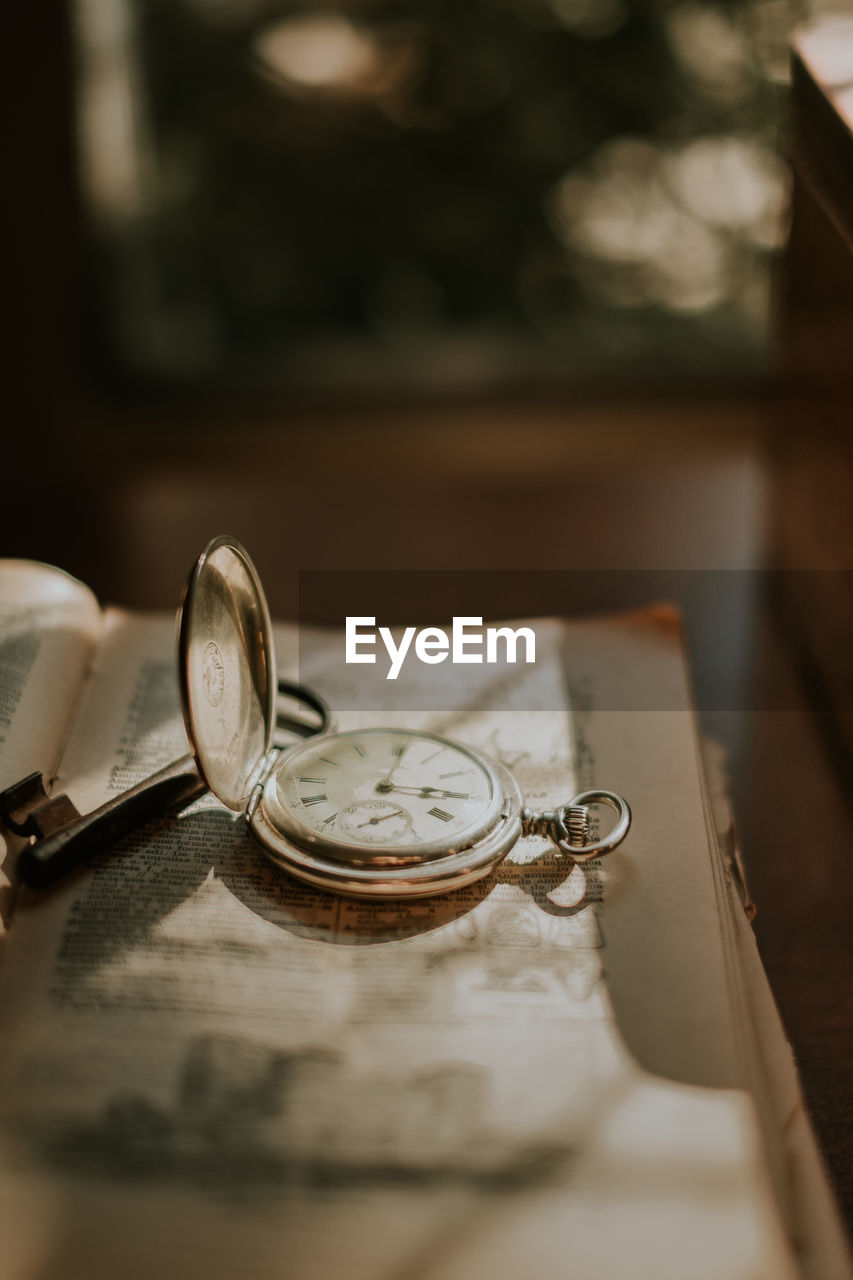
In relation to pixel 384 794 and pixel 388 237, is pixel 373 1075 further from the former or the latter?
pixel 388 237

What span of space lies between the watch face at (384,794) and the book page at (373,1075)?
0.14 feet

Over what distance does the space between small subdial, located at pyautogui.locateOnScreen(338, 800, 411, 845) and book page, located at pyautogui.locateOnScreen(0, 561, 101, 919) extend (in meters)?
0.24

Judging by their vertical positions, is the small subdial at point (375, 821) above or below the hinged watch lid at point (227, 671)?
below

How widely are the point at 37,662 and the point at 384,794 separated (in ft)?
1.14

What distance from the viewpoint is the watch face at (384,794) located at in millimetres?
754

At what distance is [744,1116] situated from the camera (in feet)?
1.98

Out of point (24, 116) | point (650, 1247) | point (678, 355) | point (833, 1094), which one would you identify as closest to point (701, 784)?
point (833, 1094)

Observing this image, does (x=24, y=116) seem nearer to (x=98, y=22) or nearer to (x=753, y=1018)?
(x=98, y=22)

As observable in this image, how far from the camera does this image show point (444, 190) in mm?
2361

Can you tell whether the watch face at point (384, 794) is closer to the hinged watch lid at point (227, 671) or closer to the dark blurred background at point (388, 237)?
the hinged watch lid at point (227, 671)

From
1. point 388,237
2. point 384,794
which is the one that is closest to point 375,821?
point 384,794

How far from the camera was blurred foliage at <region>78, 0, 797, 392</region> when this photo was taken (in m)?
2.25

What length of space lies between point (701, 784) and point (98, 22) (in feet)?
6.84

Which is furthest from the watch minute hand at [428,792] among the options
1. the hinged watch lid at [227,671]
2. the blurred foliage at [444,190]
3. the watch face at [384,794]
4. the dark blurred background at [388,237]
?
the blurred foliage at [444,190]
